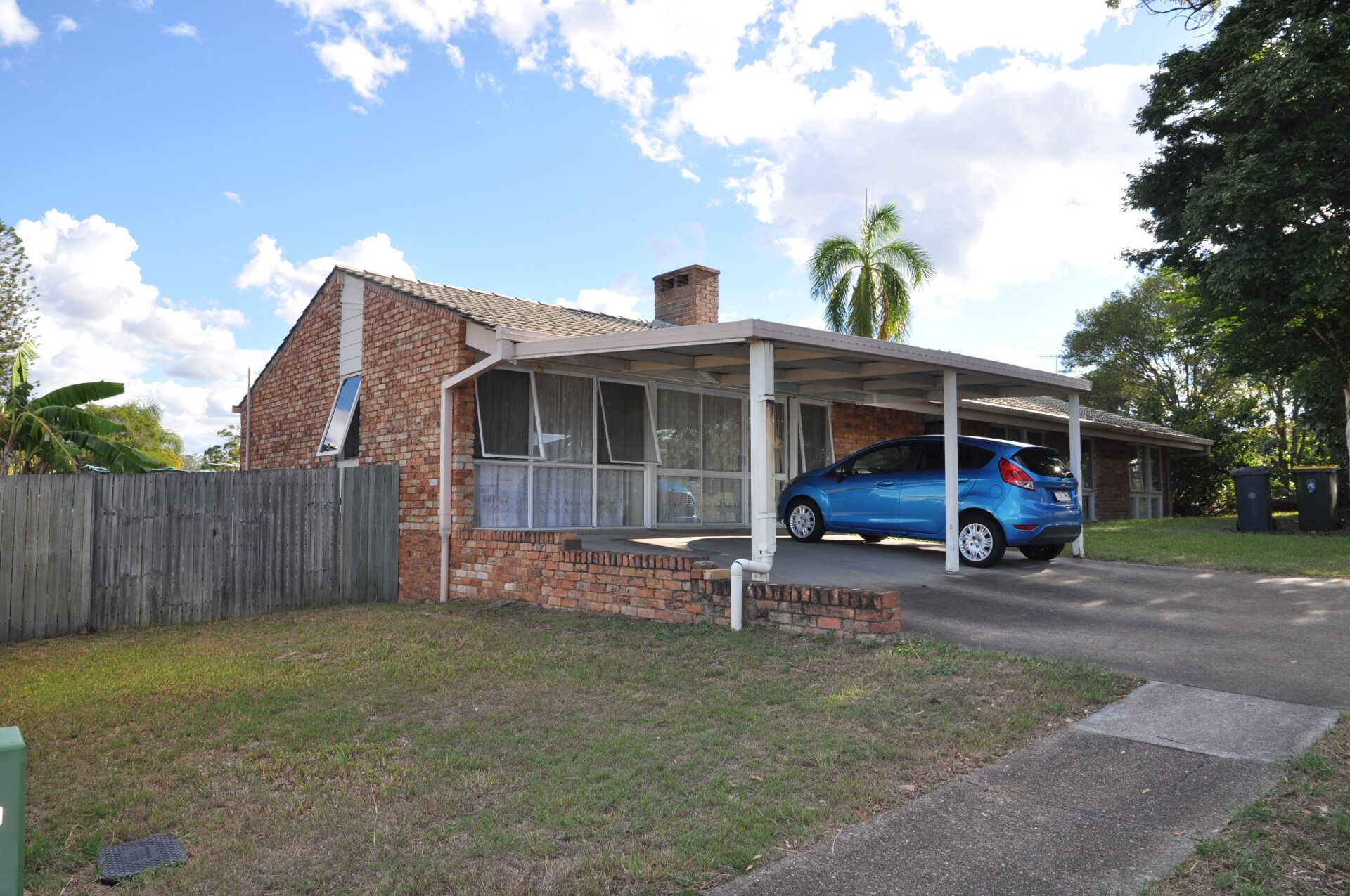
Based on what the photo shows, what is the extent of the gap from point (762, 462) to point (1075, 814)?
4.12 meters

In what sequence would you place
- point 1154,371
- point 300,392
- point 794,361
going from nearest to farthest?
point 794,361 → point 300,392 → point 1154,371

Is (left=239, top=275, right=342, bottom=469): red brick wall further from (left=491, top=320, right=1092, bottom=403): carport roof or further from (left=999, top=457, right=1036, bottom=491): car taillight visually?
(left=999, top=457, right=1036, bottom=491): car taillight

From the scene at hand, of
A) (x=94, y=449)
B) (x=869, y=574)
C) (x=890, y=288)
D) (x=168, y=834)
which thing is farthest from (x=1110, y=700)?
(x=890, y=288)

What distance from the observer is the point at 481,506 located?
407 inches

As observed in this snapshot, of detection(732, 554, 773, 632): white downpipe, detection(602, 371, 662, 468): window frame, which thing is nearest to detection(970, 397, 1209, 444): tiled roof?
detection(602, 371, 662, 468): window frame

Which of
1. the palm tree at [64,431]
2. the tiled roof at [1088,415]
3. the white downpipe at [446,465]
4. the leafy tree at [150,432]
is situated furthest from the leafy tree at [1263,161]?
the leafy tree at [150,432]

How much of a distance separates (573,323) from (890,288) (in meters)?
14.9

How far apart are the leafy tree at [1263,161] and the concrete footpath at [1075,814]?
35.2 feet

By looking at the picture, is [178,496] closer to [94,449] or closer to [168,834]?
[94,449]

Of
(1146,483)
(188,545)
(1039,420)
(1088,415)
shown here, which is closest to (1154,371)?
(1146,483)

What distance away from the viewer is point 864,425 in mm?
15516

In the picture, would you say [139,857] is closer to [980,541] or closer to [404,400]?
[404,400]

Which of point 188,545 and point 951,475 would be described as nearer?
point 951,475

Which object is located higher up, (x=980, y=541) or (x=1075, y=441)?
(x=1075, y=441)
